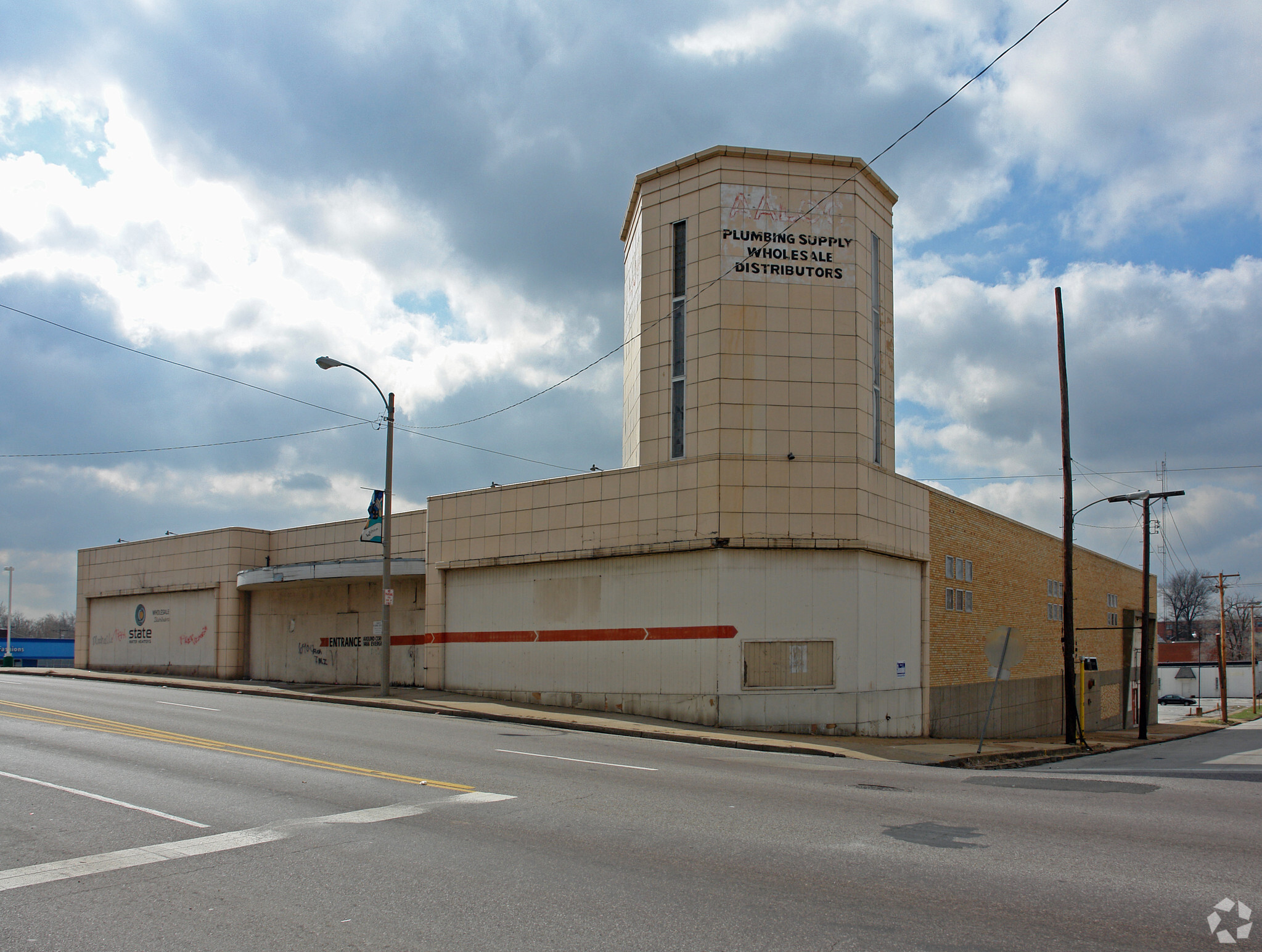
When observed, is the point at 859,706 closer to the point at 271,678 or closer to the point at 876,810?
the point at 876,810

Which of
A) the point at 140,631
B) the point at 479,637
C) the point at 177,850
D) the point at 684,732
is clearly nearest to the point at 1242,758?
the point at 684,732

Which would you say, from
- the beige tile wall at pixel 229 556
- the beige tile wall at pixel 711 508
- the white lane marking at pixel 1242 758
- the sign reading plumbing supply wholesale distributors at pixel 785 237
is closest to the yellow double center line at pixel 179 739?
the beige tile wall at pixel 711 508

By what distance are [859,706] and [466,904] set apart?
55.8 ft

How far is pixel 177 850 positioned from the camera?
7.67 meters

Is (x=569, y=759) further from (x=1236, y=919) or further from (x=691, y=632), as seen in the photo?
(x=1236, y=919)

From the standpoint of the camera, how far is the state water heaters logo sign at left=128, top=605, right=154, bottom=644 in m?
39.3

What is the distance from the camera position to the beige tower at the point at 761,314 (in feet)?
72.7

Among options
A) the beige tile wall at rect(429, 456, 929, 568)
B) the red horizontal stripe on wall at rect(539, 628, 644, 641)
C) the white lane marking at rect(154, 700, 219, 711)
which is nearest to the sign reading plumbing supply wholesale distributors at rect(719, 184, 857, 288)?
the beige tile wall at rect(429, 456, 929, 568)

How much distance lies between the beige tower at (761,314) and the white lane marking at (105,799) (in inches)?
581

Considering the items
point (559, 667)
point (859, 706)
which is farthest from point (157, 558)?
point (859, 706)

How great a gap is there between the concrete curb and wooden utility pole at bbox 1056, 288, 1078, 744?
345 inches

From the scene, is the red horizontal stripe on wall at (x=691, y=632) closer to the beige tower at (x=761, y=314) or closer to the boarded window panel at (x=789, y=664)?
the boarded window panel at (x=789, y=664)

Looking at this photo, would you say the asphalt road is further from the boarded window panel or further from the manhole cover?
the boarded window panel

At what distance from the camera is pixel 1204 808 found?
34.7 feet
